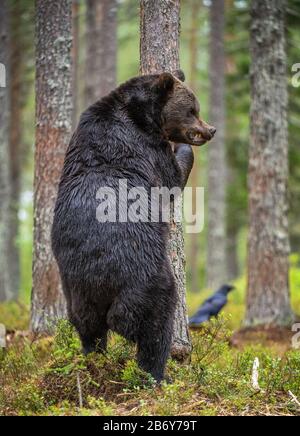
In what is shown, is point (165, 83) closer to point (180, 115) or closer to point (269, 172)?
point (180, 115)

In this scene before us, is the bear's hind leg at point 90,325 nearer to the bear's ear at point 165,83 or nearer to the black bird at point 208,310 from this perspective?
the bear's ear at point 165,83

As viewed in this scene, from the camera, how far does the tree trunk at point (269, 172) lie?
10539mm

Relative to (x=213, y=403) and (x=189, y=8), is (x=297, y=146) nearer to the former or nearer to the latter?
(x=189, y=8)

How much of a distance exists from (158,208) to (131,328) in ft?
3.70

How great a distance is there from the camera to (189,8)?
70.3ft

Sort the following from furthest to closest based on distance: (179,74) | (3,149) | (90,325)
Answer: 1. (3,149)
2. (179,74)
3. (90,325)

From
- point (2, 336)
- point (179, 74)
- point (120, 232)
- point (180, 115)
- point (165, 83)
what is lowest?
point (2, 336)

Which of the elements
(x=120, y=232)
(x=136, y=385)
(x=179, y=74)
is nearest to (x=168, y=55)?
(x=179, y=74)

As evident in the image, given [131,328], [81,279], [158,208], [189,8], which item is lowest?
[131,328]

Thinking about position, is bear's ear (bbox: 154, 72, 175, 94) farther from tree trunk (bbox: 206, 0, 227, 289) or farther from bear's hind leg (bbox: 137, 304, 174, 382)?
tree trunk (bbox: 206, 0, 227, 289)

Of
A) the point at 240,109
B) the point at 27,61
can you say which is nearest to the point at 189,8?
the point at 240,109

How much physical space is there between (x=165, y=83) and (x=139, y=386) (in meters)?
2.78

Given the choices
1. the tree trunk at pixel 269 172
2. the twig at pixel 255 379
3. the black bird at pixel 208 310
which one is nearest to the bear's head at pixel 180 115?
the twig at pixel 255 379

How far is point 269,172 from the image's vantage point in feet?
34.9
